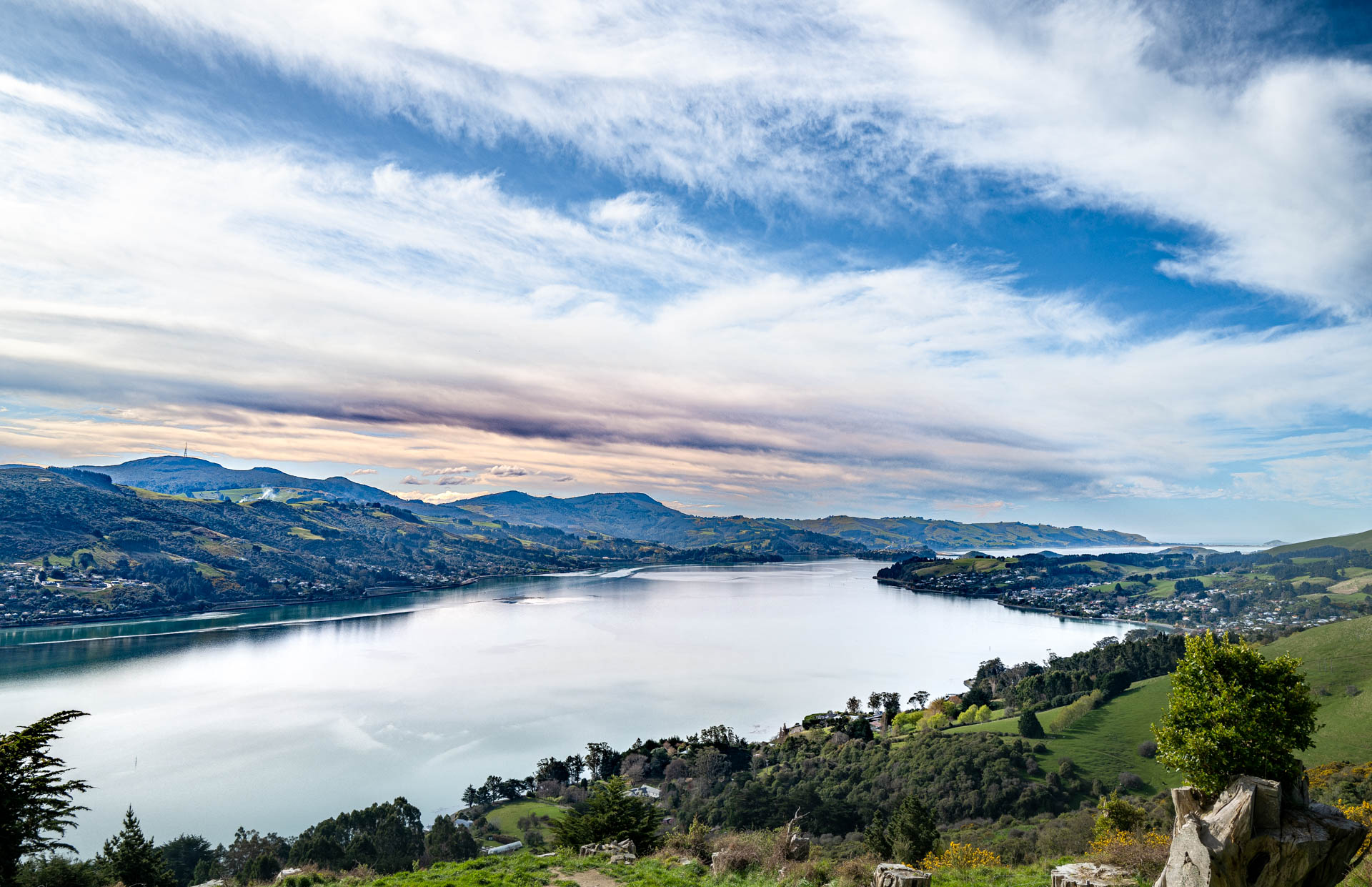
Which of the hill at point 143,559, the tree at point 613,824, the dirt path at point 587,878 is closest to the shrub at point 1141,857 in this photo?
the dirt path at point 587,878

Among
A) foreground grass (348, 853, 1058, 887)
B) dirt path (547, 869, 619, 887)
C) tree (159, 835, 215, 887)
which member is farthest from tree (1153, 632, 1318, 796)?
tree (159, 835, 215, 887)

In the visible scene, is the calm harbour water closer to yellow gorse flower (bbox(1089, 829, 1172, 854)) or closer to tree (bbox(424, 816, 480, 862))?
tree (bbox(424, 816, 480, 862))

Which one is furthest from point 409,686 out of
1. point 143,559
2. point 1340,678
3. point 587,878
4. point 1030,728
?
point 143,559

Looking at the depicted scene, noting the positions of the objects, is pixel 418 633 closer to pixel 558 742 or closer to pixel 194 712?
pixel 194 712

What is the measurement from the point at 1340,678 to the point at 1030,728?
22379 mm

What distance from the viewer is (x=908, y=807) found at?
69.7ft

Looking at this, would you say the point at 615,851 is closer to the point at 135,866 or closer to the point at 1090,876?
the point at 1090,876

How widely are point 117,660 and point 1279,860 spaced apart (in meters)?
103

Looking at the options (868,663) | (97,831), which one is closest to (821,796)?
(97,831)

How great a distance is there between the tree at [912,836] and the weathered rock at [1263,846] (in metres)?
11.0

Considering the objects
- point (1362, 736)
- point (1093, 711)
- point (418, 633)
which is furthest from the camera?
point (418, 633)

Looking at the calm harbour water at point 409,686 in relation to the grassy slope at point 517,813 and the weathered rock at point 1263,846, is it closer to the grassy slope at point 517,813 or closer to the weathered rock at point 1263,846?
the grassy slope at point 517,813

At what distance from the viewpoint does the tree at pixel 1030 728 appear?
1699 inches

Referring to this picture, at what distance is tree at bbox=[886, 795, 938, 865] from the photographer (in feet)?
59.0
